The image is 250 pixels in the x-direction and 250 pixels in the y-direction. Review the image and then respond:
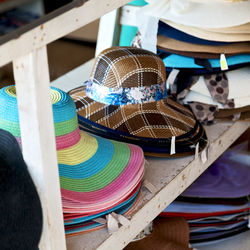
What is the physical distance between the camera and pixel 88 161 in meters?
0.87

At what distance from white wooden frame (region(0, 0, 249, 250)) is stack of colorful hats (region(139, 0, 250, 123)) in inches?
20.8

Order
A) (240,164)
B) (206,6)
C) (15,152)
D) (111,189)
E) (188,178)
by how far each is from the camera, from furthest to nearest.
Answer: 1. (240,164)
2. (206,6)
3. (188,178)
4. (111,189)
5. (15,152)

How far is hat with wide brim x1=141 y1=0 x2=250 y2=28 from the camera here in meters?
A: 1.18

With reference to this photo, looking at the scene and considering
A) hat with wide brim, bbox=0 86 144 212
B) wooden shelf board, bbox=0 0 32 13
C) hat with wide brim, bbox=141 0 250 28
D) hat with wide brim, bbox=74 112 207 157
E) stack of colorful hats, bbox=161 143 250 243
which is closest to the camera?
wooden shelf board, bbox=0 0 32 13

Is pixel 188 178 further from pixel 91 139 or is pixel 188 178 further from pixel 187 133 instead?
pixel 91 139

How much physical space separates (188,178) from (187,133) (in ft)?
0.34

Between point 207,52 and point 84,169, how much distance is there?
529 millimetres

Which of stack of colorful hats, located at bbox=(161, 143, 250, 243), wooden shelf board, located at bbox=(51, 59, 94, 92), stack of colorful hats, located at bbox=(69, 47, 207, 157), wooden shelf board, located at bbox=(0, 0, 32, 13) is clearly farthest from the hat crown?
wooden shelf board, located at bbox=(0, 0, 32, 13)

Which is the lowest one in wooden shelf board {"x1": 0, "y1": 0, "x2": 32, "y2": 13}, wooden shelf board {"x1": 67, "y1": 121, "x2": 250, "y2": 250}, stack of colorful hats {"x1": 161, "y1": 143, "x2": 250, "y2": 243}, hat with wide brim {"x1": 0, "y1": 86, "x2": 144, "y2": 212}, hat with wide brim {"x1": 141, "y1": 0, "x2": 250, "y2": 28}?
stack of colorful hats {"x1": 161, "y1": 143, "x2": 250, "y2": 243}

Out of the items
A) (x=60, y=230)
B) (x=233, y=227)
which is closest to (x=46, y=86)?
(x=60, y=230)

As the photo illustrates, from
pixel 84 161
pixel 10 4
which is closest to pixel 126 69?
pixel 84 161

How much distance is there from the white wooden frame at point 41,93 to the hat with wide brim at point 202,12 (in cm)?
51

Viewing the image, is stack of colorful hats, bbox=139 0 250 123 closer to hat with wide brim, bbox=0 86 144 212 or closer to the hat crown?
the hat crown

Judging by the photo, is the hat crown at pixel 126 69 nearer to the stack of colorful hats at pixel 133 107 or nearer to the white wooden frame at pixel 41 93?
the stack of colorful hats at pixel 133 107
